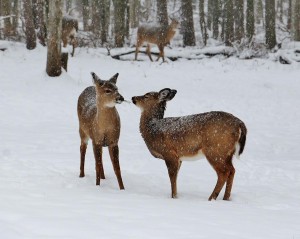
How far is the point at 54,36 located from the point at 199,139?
32.0ft

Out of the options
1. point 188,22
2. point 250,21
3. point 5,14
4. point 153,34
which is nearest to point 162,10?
point 188,22

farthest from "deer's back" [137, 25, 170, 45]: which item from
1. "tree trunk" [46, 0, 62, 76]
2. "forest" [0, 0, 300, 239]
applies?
"tree trunk" [46, 0, 62, 76]

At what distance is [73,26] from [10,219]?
18500mm

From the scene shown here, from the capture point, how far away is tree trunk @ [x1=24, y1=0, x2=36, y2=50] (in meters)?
19.8

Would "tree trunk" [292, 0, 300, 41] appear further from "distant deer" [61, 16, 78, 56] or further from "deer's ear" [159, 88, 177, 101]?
"deer's ear" [159, 88, 177, 101]

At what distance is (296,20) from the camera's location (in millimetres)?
22438

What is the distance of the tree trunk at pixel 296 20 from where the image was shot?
22473 mm

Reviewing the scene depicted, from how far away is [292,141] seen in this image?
1128cm

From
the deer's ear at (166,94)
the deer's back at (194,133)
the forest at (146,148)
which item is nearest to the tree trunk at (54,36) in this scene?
the forest at (146,148)

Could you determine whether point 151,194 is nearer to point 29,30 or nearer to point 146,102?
point 146,102

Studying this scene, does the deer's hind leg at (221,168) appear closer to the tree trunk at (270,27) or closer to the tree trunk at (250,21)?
the tree trunk at (270,27)

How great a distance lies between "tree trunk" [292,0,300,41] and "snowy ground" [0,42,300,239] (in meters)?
3.05

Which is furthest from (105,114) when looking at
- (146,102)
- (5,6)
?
(5,6)

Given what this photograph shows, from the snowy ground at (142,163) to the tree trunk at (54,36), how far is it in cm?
51
